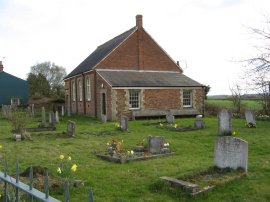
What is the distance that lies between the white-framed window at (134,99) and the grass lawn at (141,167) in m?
13.9

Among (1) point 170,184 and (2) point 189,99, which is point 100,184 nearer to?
(1) point 170,184

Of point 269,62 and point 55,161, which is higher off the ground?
point 269,62

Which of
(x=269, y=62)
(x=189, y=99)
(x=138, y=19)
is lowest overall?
(x=189, y=99)

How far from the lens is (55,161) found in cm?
1130

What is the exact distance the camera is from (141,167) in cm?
1027

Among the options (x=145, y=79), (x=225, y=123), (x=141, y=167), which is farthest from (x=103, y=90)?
(x=141, y=167)

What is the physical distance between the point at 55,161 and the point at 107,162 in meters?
1.63

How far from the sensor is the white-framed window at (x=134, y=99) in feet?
102

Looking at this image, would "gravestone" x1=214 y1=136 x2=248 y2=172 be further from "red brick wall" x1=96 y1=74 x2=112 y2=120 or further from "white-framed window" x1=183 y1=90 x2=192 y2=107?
"white-framed window" x1=183 y1=90 x2=192 y2=107

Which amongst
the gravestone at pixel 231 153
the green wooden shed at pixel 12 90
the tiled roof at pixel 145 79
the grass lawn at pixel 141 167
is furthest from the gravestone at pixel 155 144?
the green wooden shed at pixel 12 90

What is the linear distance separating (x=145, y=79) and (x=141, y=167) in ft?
76.4

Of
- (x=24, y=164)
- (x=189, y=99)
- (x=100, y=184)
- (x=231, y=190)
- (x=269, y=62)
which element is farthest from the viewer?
(x=189, y=99)

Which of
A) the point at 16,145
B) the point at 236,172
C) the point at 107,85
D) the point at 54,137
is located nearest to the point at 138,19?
the point at 107,85

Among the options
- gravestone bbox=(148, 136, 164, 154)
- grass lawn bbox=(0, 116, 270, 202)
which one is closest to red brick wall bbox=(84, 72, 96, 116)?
grass lawn bbox=(0, 116, 270, 202)
